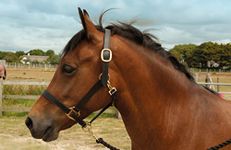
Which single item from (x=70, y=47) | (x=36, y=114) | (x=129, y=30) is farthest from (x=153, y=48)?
(x=36, y=114)

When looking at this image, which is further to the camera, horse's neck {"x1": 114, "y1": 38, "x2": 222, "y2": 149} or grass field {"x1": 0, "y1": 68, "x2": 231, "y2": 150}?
grass field {"x1": 0, "y1": 68, "x2": 231, "y2": 150}

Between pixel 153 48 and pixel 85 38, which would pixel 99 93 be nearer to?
pixel 85 38

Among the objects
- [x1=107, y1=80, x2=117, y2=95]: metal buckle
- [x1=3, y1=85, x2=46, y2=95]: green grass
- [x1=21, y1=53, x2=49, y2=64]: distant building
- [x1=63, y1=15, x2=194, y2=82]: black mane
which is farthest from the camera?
[x1=21, y1=53, x2=49, y2=64]: distant building

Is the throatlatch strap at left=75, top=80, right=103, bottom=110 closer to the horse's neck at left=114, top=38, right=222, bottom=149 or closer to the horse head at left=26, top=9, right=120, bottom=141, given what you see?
the horse head at left=26, top=9, right=120, bottom=141

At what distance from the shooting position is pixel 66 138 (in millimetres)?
8750

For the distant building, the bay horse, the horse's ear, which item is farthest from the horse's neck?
the distant building

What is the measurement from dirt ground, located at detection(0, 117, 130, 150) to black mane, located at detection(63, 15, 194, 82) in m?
5.03

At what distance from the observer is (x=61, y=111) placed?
2705 millimetres

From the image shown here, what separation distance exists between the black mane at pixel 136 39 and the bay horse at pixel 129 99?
Result: 1 cm

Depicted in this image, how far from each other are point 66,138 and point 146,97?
633 centimetres

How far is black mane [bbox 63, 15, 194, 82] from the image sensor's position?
2.78m

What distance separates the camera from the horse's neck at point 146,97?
108 inches

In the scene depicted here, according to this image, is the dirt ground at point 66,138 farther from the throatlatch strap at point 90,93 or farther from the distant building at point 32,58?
the distant building at point 32,58

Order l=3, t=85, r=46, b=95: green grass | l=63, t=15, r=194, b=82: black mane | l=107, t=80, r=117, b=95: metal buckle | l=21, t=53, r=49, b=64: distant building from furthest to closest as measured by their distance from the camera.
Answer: l=21, t=53, r=49, b=64: distant building → l=3, t=85, r=46, b=95: green grass → l=63, t=15, r=194, b=82: black mane → l=107, t=80, r=117, b=95: metal buckle
